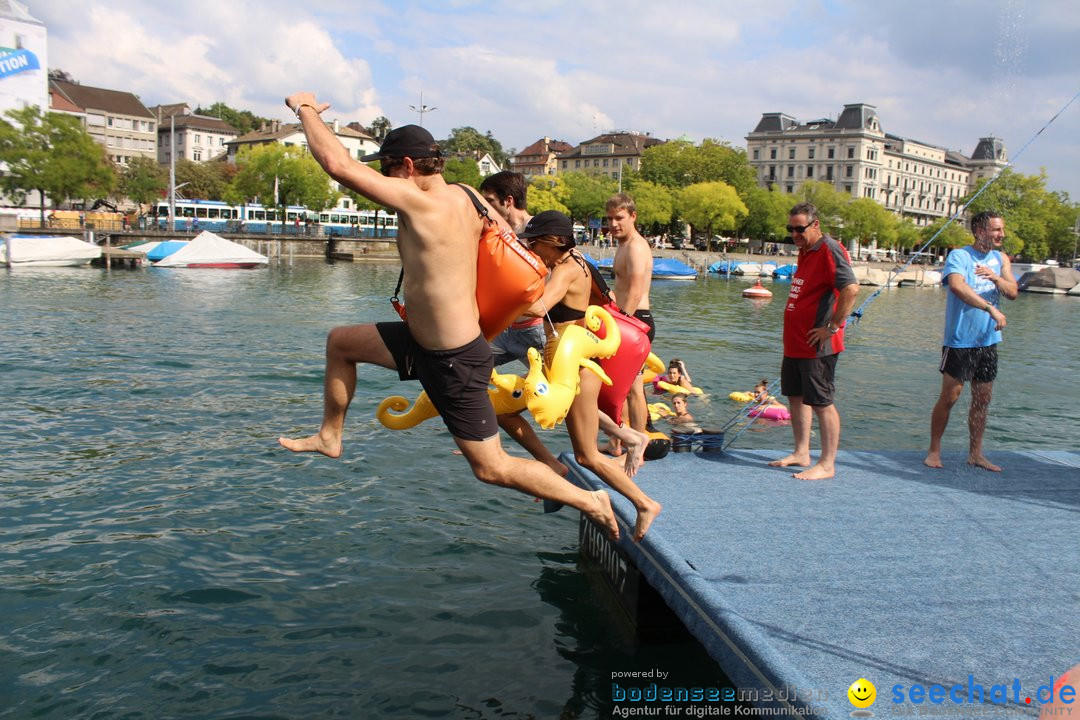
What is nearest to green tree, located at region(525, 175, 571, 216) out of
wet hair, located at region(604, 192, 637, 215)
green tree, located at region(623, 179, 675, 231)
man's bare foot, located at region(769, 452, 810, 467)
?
green tree, located at region(623, 179, 675, 231)

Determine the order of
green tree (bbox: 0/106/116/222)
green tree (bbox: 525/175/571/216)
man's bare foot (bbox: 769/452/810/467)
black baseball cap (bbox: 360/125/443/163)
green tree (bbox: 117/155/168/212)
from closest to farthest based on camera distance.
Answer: black baseball cap (bbox: 360/125/443/163) → man's bare foot (bbox: 769/452/810/467) → green tree (bbox: 0/106/116/222) → green tree (bbox: 525/175/571/216) → green tree (bbox: 117/155/168/212)

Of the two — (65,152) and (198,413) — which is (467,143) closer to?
(65,152)

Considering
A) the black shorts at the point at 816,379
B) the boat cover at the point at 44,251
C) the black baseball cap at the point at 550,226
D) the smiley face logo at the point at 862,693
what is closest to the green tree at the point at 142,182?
the boat cover at the point at 44,251

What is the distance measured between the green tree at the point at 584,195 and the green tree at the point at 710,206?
343 inches

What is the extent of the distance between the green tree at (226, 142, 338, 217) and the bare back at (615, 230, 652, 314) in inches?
3317

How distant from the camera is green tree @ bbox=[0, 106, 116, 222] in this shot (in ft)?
218

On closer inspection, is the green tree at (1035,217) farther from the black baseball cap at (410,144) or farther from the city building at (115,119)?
the city building at (115,119)

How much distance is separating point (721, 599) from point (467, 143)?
146m

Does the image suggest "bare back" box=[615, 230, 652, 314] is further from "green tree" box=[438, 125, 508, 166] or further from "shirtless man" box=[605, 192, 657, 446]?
"green tree" box=[438, 125, 508, 166]

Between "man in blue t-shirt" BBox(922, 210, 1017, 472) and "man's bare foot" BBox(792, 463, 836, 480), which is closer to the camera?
"man's bare foot" BBox(792, 463, 836, 480)

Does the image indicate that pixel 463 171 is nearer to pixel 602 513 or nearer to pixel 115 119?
pixel 115 119

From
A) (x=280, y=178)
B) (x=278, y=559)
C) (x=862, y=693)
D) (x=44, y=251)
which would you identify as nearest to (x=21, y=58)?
(x=280, y=178)

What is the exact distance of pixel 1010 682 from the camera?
14.3ft

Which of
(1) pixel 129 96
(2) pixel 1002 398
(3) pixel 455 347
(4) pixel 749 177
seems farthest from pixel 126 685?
(1) pixel 129 96
